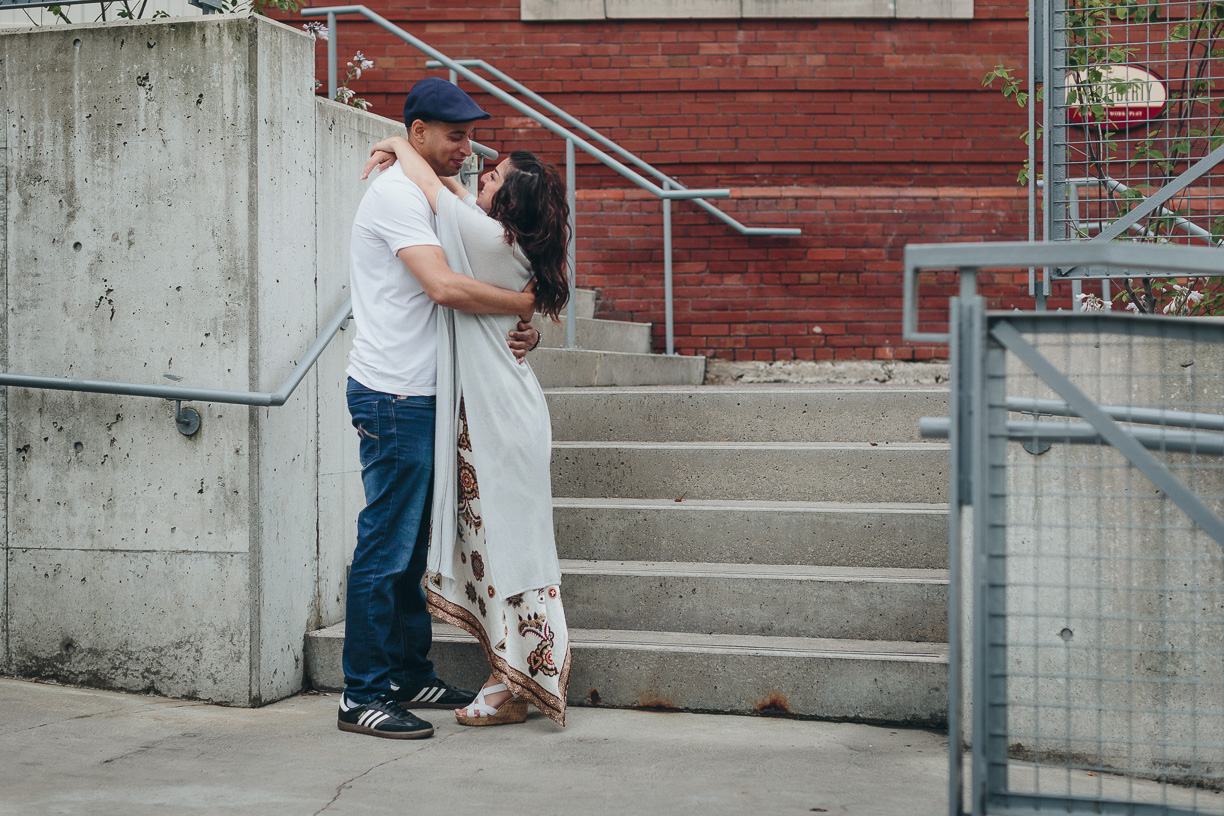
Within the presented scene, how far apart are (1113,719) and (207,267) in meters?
2.95

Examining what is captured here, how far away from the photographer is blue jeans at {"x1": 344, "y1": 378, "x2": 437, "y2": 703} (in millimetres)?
3441

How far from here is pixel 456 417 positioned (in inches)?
137

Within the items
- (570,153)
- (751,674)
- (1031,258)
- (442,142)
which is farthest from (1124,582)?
(570,153)

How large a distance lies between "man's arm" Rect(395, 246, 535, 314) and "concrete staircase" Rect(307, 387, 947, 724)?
1111 millimetres

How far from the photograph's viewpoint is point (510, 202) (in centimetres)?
336

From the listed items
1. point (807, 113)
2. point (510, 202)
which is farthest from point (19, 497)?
point (807, 113)

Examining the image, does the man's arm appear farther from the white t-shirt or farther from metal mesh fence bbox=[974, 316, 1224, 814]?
metal mesh fence bbox=[974, 316, 1224, 814]

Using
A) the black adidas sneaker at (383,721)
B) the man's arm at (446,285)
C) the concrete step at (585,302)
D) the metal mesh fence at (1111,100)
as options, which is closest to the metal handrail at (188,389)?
the man's arm at (446,285)

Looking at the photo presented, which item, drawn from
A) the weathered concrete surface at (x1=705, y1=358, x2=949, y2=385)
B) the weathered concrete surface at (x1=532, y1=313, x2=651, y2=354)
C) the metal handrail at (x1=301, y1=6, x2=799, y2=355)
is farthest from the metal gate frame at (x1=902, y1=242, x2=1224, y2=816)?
the weathered concrete surface at (x1=705, y1=358, x2=949, y2=385)

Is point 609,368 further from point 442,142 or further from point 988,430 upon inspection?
point 988,430

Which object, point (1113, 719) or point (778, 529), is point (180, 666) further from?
point (1113, 719)

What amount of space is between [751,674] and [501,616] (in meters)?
0.77

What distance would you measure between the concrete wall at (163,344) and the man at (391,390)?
474 mm

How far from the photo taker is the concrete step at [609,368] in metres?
5.55
